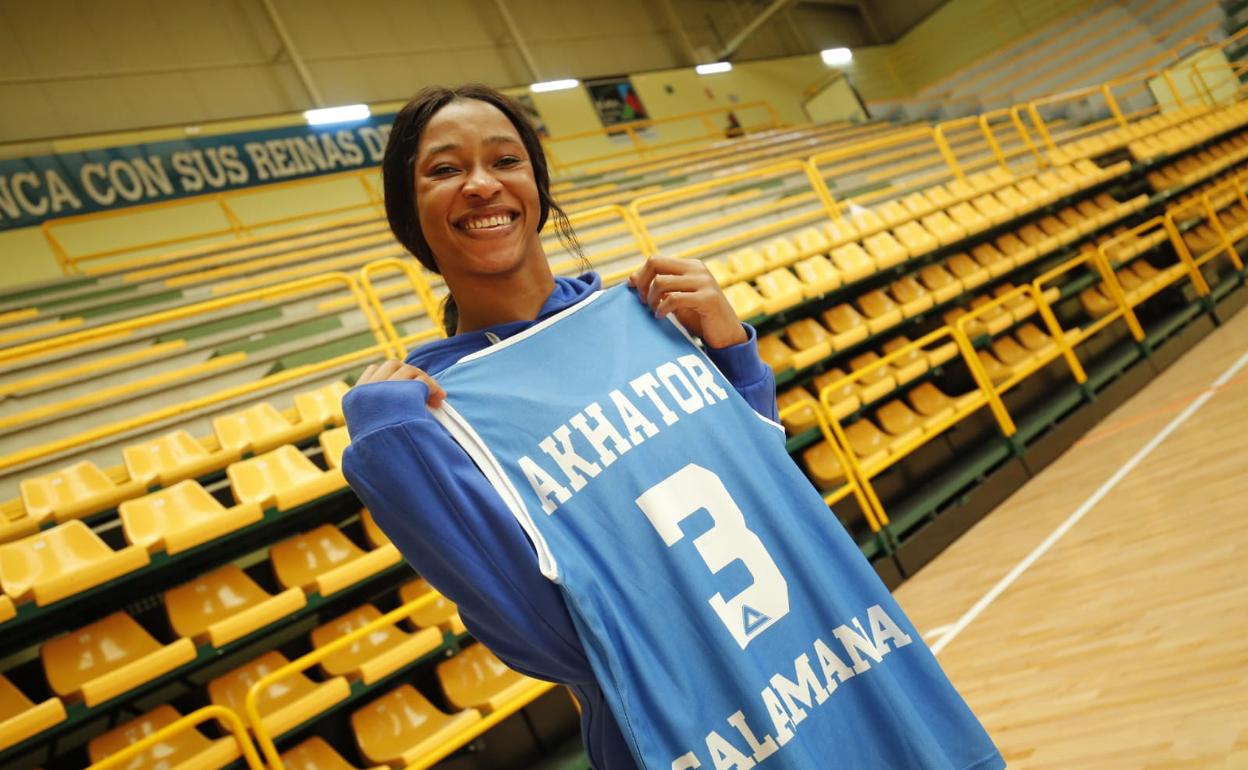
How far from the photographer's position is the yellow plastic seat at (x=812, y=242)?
15.9 ft

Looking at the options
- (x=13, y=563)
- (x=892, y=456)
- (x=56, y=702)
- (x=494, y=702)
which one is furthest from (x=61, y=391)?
(x=892, y=456)

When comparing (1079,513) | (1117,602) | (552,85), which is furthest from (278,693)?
(552,85)

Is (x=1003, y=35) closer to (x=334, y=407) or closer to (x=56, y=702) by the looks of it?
(x=334, y=407)

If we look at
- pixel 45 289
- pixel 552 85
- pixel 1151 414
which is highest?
pixel 552 85

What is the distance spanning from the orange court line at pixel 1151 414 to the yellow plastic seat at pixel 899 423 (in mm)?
1015

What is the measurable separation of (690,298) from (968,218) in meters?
5.14

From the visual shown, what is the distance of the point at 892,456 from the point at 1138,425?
151cm

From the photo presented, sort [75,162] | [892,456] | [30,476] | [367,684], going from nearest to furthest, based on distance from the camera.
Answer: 1. [367,684]
2. [30,476]
3. [892,456]
4. [75,162]

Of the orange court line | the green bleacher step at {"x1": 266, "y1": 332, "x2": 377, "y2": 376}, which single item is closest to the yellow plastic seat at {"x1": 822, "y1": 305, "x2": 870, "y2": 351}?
the orange court line

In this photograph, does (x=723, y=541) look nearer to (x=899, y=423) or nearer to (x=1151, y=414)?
(x=899, y=423)

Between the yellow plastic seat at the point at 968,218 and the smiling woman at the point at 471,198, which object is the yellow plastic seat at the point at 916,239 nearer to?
the yellow plastic seat at the point at 968,218

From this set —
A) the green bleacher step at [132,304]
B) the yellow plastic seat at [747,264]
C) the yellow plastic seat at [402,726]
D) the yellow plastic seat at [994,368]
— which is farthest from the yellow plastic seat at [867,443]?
the green bleacher step at [132,304]

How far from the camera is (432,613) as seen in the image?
9.30 feet

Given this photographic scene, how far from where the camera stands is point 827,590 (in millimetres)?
833
